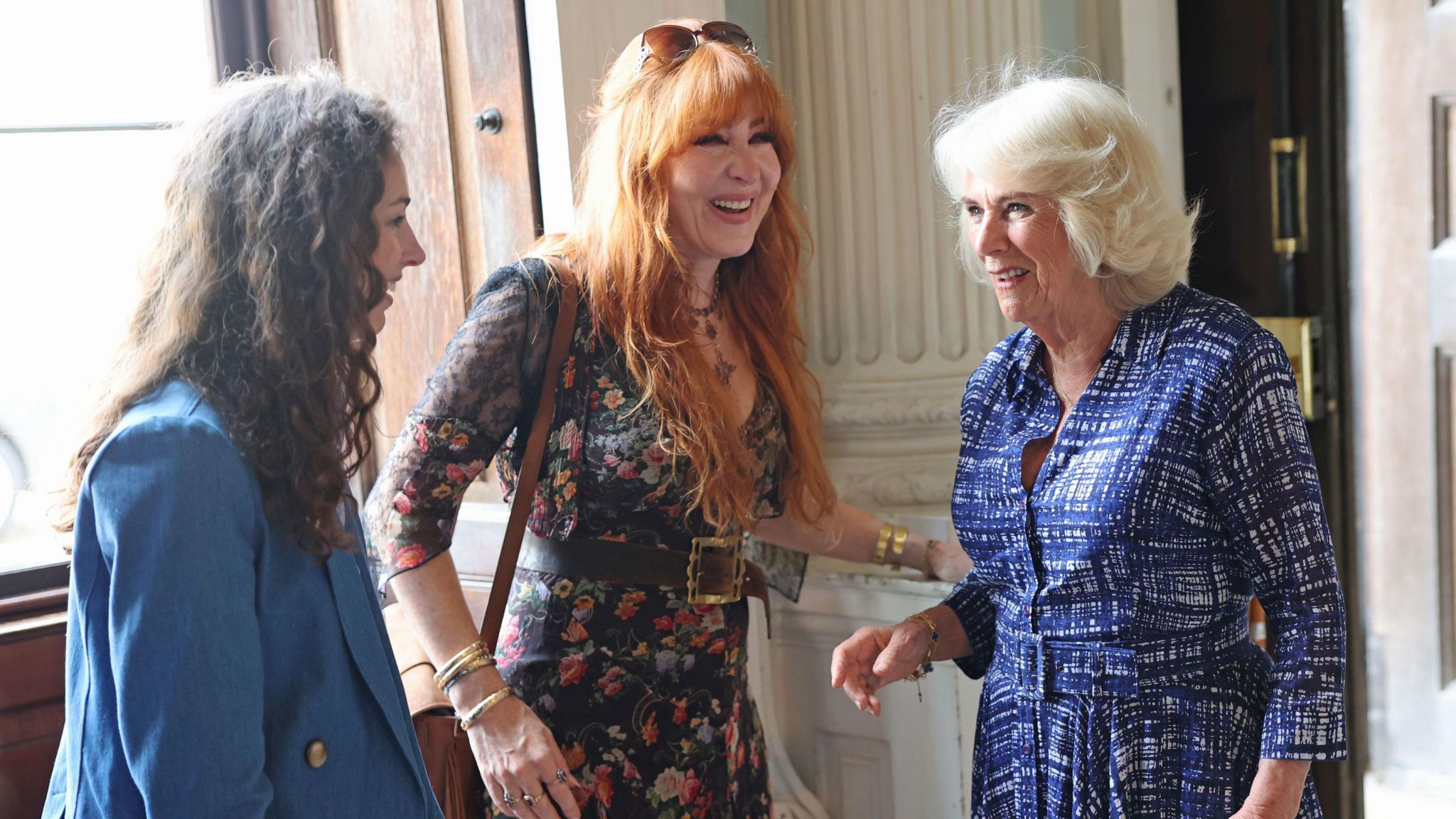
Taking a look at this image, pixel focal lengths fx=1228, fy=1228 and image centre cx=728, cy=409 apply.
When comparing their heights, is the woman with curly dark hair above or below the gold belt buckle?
above

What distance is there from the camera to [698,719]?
1.67 meters

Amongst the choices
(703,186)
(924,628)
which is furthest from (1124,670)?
(703,186)

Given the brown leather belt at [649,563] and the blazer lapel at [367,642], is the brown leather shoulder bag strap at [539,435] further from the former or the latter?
the blazer lapel at [367,642]

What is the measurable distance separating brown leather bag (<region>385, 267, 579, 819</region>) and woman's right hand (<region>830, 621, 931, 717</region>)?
0.45 metres

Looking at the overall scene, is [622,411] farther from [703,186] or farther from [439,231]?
[439,231]

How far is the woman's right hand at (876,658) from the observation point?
5.10 feet

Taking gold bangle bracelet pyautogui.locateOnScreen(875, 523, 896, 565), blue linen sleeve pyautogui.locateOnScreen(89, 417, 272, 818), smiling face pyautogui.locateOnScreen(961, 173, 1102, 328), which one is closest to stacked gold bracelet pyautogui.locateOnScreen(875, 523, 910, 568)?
gold bangle bracelet pyautogui.locateOnScreen(875, 523, 896, 565)

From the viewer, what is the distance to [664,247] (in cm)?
165

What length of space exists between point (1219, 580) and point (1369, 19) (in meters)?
1.15

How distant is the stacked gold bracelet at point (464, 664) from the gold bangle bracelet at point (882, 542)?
708 millimetres

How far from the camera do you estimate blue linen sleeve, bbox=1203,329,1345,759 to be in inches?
50.5

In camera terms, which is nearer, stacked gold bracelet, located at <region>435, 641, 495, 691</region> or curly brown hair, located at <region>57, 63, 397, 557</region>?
curly brown hair, located at <region>57, 63, 397, 557</region>

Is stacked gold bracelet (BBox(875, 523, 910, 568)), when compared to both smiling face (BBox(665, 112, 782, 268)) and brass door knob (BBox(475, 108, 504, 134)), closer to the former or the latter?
smiling face (BBox(665, 112, 782, 268))

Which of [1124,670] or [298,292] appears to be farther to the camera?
[1124,670]
